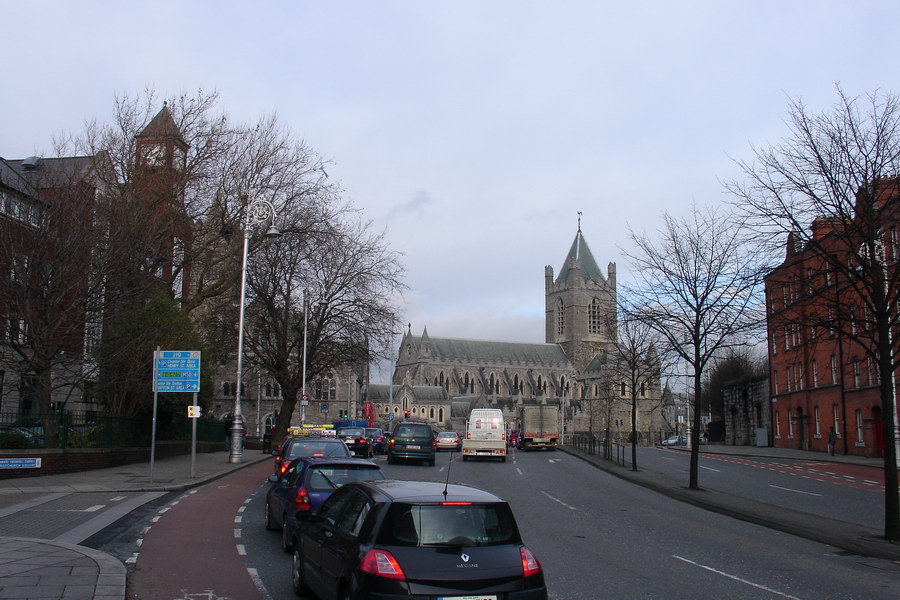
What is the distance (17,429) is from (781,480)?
24.8 m

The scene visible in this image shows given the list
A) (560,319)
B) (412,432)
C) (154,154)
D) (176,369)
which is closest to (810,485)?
(412,432)

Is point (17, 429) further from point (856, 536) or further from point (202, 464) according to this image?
point (856, 536)

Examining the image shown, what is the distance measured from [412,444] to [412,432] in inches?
28.2

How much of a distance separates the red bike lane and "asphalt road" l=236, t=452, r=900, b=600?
1.07ft

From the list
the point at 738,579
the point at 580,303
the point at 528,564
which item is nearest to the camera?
the point at 528,564

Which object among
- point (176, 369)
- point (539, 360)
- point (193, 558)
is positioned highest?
point (539, 360)

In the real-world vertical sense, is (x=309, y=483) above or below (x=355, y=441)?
above

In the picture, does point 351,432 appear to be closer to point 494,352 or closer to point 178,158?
point 178,158

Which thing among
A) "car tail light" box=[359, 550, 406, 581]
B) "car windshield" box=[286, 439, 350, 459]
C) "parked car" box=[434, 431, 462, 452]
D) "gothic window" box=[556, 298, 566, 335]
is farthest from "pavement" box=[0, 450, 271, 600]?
"gothic window" box=[556, 298, 566, 335]

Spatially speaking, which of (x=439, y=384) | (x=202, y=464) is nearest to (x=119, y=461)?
(x=202, y=464)

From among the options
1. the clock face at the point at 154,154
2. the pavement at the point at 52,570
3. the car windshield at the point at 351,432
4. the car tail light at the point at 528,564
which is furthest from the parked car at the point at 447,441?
the car tail light at the point at 528,564

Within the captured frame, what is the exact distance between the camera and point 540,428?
52375 mm

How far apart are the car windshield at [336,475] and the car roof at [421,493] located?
13.3ft

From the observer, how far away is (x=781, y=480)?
27328mm
